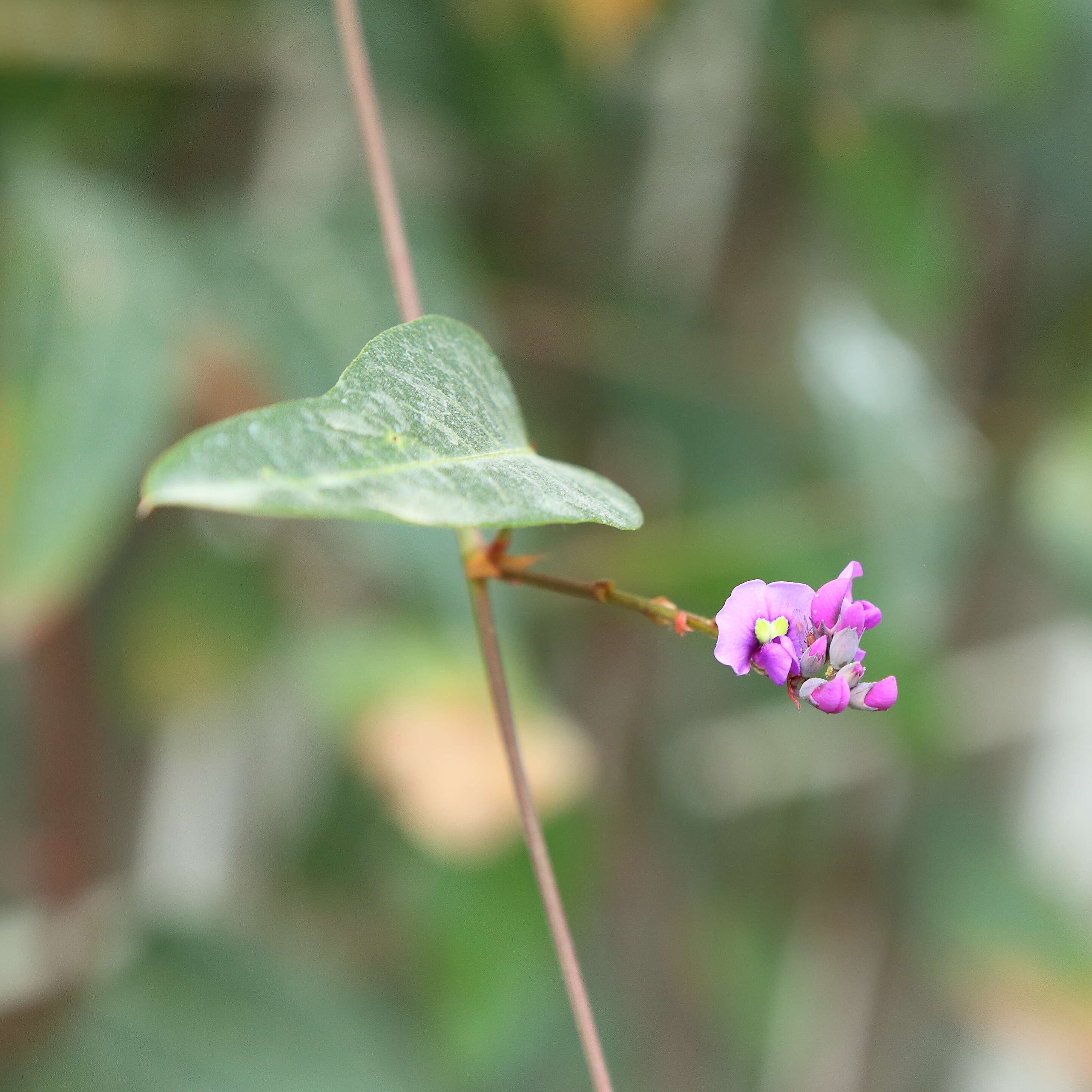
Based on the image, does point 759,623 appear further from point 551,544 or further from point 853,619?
point 551,544

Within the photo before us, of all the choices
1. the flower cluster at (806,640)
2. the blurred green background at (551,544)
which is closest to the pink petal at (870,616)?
the flower cluster at (806,640)

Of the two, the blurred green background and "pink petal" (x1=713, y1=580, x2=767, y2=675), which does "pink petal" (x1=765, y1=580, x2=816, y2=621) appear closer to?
"pink petal" (x1=713, y1=580, x2=767, y2=675)

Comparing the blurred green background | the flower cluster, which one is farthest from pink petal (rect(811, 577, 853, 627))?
the blurred green background

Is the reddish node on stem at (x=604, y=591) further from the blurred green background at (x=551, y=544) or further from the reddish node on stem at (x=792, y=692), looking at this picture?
the blurred green background at (x=551, y=544)

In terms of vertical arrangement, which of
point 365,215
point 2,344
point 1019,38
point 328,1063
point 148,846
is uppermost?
point 1019,38

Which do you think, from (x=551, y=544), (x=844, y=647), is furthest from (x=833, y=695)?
(x=551, y=544)

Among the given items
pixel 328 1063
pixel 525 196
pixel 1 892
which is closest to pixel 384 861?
pixel 328 1063

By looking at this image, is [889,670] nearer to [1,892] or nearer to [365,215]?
[365,215]
